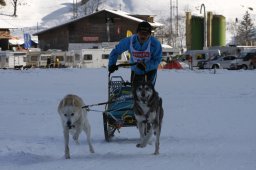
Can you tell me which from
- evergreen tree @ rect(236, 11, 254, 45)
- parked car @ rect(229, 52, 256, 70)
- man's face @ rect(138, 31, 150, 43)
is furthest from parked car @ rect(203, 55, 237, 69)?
evergreen tree @ rect(236, 11, 254, 45)

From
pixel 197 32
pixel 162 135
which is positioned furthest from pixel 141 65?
pixel 197 32

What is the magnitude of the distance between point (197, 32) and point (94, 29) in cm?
1216

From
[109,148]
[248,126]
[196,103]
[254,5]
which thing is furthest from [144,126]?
[254,5]

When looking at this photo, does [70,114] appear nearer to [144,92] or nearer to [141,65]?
[144,92]

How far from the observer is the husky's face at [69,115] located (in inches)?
247

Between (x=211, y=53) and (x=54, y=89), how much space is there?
30227 mm

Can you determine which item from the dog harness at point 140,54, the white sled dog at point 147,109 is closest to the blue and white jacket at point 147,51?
the dog harness at point 140,54

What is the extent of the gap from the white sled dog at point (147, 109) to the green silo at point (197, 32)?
5626 cm

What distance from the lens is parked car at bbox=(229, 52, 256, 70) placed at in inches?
1532

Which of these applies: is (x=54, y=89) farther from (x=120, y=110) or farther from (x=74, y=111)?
(x=74, y=111)

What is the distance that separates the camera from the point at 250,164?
19.1 feet

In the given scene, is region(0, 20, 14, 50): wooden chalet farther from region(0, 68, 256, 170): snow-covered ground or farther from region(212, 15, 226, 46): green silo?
region(0, 68, 256, 170): snow-covered ground

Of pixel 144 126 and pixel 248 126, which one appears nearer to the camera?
pixel 144 126

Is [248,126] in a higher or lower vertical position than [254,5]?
lower
